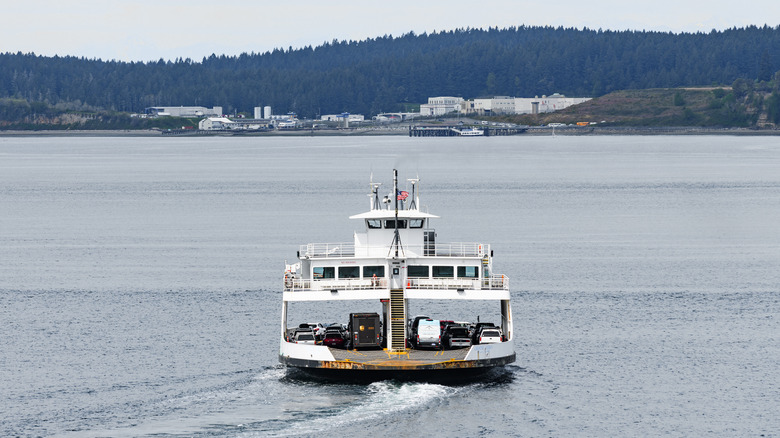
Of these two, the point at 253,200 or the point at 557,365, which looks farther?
the point at 253,200

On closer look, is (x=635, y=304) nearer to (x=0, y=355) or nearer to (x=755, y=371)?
(x=755, y=371)

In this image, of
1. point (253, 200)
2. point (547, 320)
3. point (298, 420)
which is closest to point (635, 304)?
point (547, 320)

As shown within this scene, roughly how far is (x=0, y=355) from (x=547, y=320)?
99.7 ft

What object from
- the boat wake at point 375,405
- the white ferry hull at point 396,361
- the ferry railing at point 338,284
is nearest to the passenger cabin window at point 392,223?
the ferry railing at point 338,284

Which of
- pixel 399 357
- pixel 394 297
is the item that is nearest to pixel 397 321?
pixel 394 297

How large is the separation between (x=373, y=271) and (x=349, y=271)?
4.00ft

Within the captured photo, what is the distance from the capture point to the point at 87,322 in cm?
6969

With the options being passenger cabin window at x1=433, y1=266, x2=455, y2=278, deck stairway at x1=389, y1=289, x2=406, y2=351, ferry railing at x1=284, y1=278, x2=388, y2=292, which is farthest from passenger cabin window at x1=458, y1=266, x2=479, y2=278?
ferry railing at x1=284, y1=278, x2=388, y2=292

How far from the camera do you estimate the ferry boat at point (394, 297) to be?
54.1 m

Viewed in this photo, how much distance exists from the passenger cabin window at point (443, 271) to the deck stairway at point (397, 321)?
212cm

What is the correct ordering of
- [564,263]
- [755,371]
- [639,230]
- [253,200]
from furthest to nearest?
[253,200]
[639,230]
[564,263]
[755,371]

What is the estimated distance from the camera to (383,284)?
59.2m

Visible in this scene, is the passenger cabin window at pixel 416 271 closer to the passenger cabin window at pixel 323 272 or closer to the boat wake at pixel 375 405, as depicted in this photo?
the passenger cabin window at pixel 323 272

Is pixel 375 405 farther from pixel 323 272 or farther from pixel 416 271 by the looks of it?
pixel 416 271
